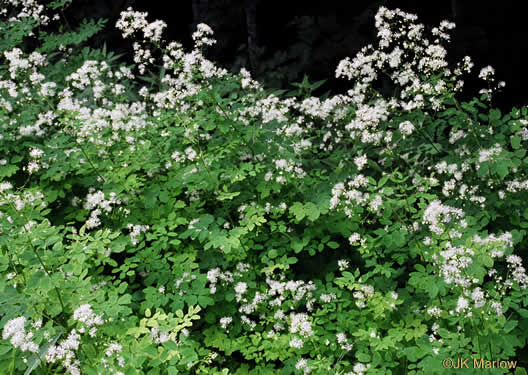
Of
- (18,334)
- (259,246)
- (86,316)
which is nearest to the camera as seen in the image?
(18,334)

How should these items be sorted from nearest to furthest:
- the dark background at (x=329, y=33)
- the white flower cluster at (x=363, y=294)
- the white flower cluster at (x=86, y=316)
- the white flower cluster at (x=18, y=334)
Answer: the white flower cluster at (x=18, y=334)
the white flower cluster at (x=86, y=316)
the white flower cluster at (x=363, y=294)
the dark background at (x=329, y=33)

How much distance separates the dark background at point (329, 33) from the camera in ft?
16.2

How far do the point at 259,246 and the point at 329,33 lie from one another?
10.9 ft

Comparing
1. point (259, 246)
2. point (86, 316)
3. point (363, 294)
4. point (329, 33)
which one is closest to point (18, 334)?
point (86, 316)

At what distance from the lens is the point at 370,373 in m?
2.36

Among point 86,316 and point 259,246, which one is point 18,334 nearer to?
point 86,316

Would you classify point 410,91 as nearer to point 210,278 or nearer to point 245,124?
point 245,124

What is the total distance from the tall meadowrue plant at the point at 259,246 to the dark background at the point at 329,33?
1681 mm

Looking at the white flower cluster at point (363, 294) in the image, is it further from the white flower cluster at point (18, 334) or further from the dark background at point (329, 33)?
the dark background at point (329, 33)

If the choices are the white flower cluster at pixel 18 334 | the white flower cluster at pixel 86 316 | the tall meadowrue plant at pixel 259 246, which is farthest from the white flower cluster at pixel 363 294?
the white flower cluster at pixel 18 334

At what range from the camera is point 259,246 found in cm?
307

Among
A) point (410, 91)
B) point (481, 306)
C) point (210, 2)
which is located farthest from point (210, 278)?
point (210, 2)

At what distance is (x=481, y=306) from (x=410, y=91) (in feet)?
5.83

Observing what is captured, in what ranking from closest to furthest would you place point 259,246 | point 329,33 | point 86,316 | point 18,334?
1. point 18,334
2. point 86,316
3. point 259,246
4. point 329,33
